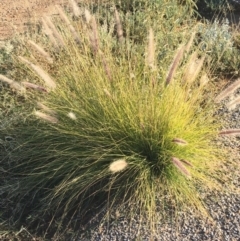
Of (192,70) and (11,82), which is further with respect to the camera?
(11,82)

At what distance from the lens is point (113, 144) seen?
350 cm

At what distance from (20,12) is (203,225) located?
4263 mm

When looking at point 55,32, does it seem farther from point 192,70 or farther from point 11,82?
point 192,70

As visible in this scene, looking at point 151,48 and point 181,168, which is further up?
point 151,48

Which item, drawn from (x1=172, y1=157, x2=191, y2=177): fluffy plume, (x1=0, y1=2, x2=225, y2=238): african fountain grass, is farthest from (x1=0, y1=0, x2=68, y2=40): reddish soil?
(x1=172, y1=157, x2=191, y2=177): fluffy plume

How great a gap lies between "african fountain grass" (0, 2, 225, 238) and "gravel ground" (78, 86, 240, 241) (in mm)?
91

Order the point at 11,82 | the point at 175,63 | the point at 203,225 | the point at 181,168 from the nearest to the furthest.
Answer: the point at 181,168, the point at 175,63, the point at 203,225, the point at 11,82

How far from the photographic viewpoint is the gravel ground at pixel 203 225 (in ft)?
10.9

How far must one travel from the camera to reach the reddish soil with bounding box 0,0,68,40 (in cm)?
→ 609

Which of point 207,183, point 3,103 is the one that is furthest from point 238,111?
point 3,103

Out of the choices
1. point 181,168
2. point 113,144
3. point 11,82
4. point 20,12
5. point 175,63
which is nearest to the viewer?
point 181,168

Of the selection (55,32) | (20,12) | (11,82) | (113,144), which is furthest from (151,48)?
(20,12)

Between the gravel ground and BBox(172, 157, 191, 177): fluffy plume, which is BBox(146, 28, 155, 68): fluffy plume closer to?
BBox(172, 157, 191, 177): fluffy plume

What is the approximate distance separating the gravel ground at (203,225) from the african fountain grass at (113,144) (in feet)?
0.30
